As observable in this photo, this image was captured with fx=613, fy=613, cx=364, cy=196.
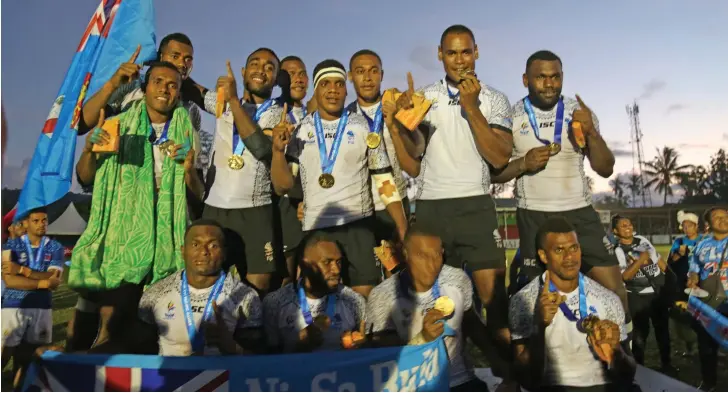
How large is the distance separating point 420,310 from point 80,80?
347 cm

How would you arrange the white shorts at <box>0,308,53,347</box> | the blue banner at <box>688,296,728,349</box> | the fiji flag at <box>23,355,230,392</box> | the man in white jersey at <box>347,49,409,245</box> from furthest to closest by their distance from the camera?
1. the white shorts at <box>0,308,53,347</box>
2. the blue banner at <box>688,296,728,349</box>
3. the man in white jersey at <box>347,49,409,245</box>
4. the fiji flag at <box>23,355,230,392</box>

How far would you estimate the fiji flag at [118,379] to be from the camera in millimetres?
3676

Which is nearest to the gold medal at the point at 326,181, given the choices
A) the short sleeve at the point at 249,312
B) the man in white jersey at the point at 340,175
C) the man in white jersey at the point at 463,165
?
the man in white jersey at the point at 340,175

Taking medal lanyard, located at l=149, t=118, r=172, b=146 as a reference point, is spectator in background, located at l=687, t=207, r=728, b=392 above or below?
below

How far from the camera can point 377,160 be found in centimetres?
521

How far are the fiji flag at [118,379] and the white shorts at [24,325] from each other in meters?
3.15

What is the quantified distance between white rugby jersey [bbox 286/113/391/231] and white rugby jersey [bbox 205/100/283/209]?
310 mm

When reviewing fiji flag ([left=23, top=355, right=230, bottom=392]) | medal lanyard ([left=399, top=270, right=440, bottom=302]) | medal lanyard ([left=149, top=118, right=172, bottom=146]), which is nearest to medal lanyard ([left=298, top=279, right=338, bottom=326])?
medal lanyard ([left=399, top=270, right=440, bottom=302])

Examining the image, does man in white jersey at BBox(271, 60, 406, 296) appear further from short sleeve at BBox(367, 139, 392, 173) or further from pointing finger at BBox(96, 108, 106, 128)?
pointing finger at BBox(96, 108, 106, 128)

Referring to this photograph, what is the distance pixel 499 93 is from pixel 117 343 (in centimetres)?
359

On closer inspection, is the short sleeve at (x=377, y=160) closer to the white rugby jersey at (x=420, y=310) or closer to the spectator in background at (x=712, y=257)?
the white rugby jersey at (x=420, y=310)

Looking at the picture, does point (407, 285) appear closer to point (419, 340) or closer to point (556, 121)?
point (419, 340)

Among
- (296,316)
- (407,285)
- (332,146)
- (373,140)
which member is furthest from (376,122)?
(296,316)

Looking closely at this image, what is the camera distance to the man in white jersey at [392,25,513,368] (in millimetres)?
4797
